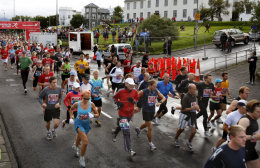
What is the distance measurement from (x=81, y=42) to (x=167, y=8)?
157ft

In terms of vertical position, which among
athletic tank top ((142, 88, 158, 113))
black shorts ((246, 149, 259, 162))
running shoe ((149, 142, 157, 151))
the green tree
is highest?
the green tree

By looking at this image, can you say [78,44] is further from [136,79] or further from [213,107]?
[213,107]

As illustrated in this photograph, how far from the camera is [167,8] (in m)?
78.6

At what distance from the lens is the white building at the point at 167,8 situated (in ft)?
234

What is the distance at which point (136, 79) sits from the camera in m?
13.2

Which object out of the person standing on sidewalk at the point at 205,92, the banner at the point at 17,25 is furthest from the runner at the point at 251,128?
the banner at the point at 17,25

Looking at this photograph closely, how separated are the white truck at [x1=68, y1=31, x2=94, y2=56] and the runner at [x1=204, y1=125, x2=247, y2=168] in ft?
105

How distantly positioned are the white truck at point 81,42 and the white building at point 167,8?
3750 centimetres

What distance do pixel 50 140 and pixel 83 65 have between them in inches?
Result: 232

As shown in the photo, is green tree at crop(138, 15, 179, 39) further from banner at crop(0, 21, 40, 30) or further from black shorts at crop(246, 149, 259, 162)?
black shorts at crop(246, 149, 259, 162)

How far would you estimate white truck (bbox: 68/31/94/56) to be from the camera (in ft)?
116

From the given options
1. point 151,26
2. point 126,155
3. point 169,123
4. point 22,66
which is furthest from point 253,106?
point 151,26

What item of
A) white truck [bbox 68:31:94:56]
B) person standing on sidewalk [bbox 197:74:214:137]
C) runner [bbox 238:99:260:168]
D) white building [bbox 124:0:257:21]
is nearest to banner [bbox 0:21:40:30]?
white truck [bbox 68:31:94:56]

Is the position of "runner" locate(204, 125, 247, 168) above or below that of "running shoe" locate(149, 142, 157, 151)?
above
